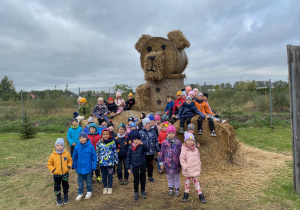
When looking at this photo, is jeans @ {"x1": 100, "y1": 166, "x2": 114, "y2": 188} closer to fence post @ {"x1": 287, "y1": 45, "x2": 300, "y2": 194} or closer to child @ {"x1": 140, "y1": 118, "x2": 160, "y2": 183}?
child @ {"x1": 140, "y1": 118, "x2": 160, "y2": 183}

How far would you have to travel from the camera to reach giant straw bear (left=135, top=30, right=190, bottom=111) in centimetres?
789

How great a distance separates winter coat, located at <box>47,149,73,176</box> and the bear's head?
4.32m

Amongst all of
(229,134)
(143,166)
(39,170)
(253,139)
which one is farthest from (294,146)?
(39,170)

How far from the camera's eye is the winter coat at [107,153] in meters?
4.82

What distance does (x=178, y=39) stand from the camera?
8.13 meters

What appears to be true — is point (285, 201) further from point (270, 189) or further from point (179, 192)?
point (179, 192)

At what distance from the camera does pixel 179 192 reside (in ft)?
15.3

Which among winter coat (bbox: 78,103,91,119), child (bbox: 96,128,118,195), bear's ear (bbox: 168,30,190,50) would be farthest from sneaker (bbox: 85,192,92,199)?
bear's ear (bbox: 168,30,190,50)

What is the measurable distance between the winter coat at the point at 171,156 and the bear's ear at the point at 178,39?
14.9ft

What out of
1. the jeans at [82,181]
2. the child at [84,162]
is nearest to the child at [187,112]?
the child at [84,162]

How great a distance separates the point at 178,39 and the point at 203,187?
17.1ft

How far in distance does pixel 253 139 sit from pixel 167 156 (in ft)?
22.3

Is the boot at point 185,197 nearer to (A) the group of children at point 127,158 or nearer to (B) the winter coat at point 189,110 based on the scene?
(A) the group of children at point 127,158

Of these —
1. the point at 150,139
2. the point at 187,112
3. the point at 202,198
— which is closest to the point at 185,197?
the point at 202,198
